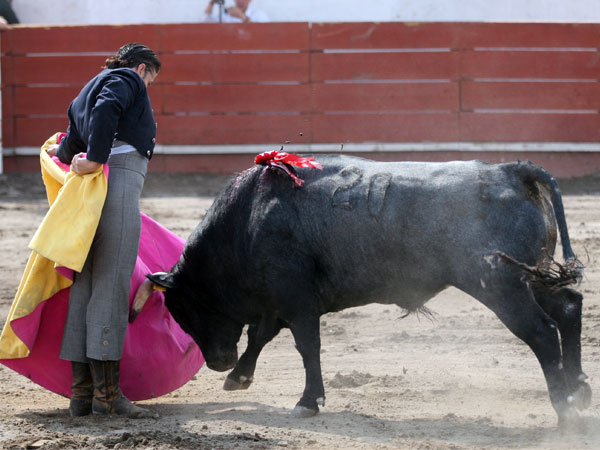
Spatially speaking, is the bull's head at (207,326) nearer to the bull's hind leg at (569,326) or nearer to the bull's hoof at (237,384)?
the bull's hoof at (237,384)

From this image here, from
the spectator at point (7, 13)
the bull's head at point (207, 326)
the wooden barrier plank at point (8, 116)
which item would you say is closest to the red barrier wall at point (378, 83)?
the wooden barrier plank at point (8, 116)

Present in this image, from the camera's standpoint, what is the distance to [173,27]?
33.2ft

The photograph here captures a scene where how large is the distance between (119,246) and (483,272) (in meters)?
1.26

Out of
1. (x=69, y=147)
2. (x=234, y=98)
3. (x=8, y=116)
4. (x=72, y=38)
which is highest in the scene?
(x=72, y=38)

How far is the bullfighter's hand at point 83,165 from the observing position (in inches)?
135

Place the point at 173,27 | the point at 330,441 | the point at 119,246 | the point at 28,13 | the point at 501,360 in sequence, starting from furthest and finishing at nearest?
the point at 28,13
the point at 173,27
the point at 501,360
the point at 119,246
the point at 330,441

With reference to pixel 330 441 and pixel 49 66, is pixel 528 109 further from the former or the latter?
pixel 330 441

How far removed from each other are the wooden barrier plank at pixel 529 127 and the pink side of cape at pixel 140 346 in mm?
A: 6364

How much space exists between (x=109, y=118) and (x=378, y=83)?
701 cm

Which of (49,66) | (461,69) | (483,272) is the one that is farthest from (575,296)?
(49,66)

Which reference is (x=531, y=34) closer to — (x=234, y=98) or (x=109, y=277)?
(x=234, y=98)

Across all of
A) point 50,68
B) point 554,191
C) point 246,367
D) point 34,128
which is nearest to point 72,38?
point 50,68

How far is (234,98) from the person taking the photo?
1021 cm

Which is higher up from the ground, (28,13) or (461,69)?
(28,13)
